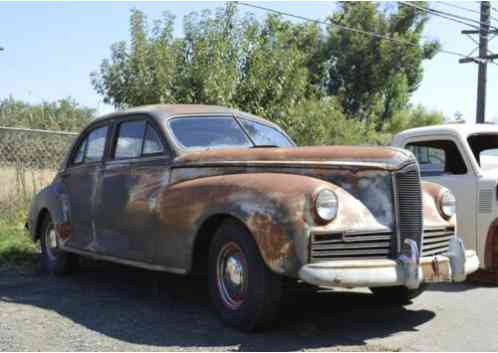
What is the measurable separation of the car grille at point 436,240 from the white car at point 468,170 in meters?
1.66

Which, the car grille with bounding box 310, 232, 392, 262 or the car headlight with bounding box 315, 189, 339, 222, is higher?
the car headlight with bounding box 315, 189, 339, 222

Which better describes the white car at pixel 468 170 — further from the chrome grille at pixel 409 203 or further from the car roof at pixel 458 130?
the chrome grille at pixel 409 203

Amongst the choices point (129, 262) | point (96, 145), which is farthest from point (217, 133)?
point (96, 145)

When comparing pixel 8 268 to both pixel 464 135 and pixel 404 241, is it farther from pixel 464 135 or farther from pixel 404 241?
pixel 464 135

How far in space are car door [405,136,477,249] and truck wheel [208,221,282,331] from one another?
10.6 ft

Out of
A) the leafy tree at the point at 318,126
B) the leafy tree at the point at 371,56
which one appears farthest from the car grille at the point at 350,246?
the leafy tree at the point at 371,56

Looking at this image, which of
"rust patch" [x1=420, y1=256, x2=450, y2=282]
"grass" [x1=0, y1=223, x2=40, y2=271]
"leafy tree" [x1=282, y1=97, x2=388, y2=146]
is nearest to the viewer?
"rust patch" [x1=420, y1=256, x2=450, y2=282]

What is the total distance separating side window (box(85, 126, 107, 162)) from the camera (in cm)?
698

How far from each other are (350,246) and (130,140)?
2.87m

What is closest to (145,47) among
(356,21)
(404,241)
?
(404,241)

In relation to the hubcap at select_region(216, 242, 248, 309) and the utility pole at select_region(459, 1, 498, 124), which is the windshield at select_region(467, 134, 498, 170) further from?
the utility pole at select_region(459, 1, 498, 124)

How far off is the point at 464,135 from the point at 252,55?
6.90 meters

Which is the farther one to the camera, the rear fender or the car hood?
the rear fender

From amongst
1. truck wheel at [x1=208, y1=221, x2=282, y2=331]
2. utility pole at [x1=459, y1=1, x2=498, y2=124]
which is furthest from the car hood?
utility pole at [x1=459, y1=1, x2=498, y2=124]
